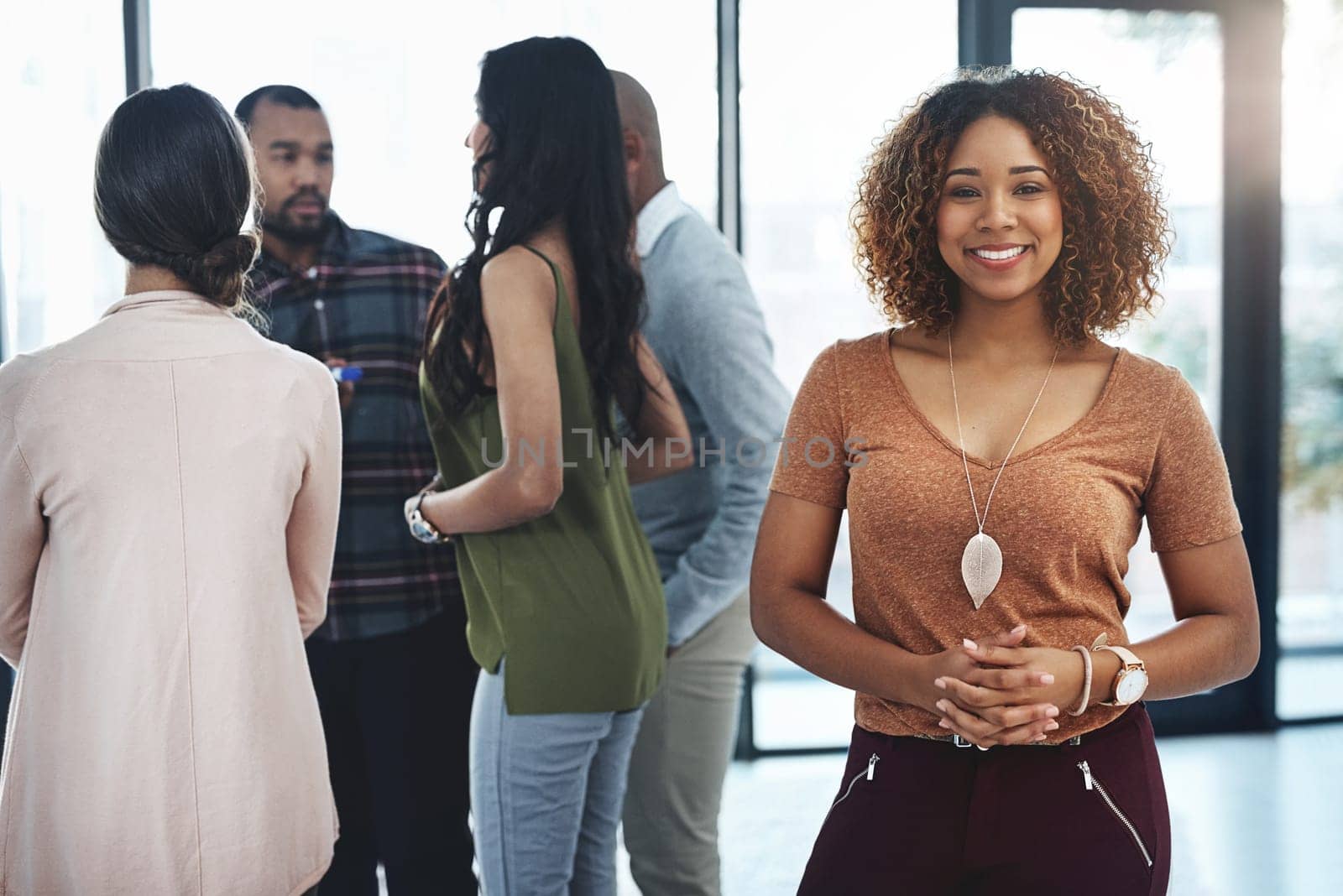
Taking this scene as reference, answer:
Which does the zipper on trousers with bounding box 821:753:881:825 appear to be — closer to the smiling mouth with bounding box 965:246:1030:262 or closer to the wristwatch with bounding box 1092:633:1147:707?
the wristwatch with bounding box 1092:633:1147:707

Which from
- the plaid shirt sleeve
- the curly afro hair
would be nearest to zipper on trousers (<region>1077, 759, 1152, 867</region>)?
the curly afro hair

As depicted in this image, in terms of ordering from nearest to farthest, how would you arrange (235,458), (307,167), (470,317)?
1. (235,458)
2. (470,317)
3. (307,167)

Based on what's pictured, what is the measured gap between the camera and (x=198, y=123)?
1.28 meters

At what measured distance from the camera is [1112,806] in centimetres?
124

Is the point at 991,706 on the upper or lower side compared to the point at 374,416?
lower

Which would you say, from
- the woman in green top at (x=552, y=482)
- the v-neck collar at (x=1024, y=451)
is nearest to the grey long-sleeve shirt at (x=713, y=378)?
the woman in green top at (x=552, y=482)

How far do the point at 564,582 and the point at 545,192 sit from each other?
0.54 metres

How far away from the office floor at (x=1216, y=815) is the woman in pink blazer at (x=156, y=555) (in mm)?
1688

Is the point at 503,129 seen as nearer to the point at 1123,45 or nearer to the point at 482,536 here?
the point at 482,536

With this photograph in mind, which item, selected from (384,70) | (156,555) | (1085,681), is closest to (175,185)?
(156,555)

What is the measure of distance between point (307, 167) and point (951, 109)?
4.30ft

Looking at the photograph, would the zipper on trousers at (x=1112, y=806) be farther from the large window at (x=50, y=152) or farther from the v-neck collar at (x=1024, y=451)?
the large window at (x=50, y=152)

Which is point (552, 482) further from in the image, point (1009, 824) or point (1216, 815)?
point (1216, 815)

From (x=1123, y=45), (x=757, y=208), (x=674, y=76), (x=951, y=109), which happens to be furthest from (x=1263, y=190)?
(x=951, y=109)
